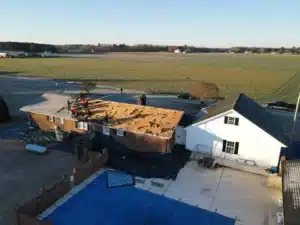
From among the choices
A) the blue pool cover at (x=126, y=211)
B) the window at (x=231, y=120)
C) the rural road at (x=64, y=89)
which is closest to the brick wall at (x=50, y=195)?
the blue pool cover at (x=126, y=211)

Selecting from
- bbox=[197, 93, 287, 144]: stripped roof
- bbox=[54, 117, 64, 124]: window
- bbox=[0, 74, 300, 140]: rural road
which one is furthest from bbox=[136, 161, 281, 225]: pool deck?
bbox=[0, 74, 300, 140]: rural road

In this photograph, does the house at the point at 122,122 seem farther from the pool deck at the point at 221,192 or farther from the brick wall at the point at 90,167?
the pool deck at the point at 221,192

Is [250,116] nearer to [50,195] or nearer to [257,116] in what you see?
[257,116]

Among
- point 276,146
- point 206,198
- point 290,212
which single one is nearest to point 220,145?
point 276,146

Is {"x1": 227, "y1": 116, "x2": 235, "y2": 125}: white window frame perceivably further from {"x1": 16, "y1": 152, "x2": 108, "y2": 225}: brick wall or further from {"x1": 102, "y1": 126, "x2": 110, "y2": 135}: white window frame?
{"x1": 102, "y1": 126, "x2": 110, "y2": 135}: white window frame

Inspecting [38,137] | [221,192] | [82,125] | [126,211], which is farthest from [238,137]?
[38,137]

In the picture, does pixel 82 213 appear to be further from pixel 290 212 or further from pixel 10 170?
pixel 290 212
